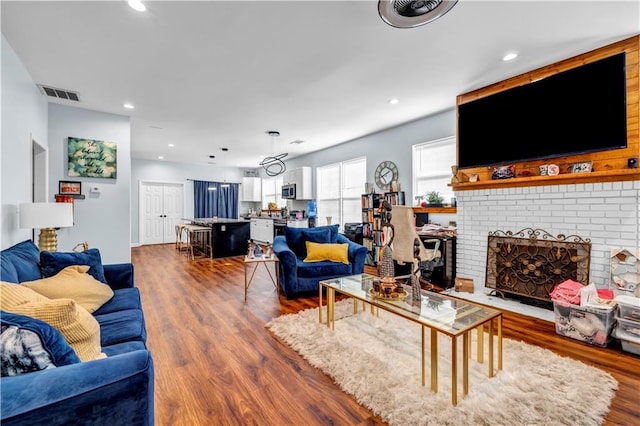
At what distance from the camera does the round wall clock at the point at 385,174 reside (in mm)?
5398

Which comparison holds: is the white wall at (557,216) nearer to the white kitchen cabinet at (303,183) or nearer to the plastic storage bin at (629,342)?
the plastic storage bin at (629,342)

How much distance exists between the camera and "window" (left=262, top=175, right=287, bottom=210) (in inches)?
374

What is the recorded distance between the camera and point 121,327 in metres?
1.79

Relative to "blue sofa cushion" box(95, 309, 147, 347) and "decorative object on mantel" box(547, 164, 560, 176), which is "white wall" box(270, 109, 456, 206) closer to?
"decorative object on mantel" box(547, 164, 560, 176)

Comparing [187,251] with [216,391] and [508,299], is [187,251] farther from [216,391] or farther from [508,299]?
[508,299]

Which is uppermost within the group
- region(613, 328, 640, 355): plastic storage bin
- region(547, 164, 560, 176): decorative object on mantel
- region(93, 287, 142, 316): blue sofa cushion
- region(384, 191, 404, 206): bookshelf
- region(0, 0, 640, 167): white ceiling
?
region(0, 0, 640, 167): white ceiling

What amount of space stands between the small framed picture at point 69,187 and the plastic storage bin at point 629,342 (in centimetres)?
653

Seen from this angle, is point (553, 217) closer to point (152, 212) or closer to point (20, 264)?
point (20, 264)

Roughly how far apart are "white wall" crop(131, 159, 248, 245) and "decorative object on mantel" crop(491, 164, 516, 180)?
8.64 meters

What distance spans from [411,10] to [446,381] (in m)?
2.45

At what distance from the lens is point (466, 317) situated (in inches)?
75.3

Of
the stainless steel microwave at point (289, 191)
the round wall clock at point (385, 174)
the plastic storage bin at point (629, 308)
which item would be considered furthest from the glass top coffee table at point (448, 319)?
the stainless steel microwave at point (289, 191)

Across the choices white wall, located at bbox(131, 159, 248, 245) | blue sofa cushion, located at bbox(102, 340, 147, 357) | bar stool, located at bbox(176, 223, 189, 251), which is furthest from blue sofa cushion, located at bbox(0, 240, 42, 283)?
white wall, located at bbox(131, 159, 248, 245)

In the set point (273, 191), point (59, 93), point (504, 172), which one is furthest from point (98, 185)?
point (504, 172)
